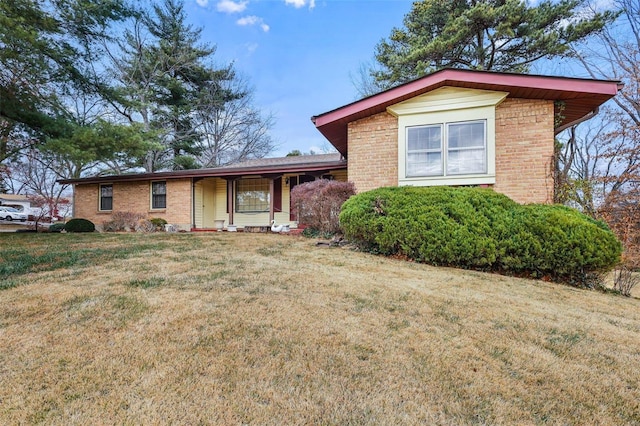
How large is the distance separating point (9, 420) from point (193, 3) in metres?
26.2

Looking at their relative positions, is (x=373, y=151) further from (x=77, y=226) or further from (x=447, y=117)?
(x=77, y=226)

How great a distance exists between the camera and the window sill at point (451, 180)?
8.02 meters

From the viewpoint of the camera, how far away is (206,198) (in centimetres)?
1495

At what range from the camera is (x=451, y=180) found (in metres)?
8.30

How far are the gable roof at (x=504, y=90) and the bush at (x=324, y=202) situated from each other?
196 cm

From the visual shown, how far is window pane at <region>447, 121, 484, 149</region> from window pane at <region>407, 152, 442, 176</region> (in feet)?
1.64

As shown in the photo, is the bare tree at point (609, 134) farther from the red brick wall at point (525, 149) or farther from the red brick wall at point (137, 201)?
the red brick wall at point (137, 201)

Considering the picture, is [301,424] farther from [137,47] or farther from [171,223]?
[137,47]

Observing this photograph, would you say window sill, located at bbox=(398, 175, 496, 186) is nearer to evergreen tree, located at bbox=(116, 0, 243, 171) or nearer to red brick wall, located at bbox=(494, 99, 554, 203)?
red brick wall, located at bbox=(494, 99, 554, 203)

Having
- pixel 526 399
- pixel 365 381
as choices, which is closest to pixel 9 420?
pixel 365 381

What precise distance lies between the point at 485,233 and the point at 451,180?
2.78m

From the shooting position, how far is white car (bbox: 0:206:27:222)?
982 inches

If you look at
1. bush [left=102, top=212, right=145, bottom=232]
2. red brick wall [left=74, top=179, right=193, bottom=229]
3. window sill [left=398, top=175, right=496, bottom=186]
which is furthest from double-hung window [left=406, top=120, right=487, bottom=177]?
bush [left=102, top=212, right=145, bottom=232]

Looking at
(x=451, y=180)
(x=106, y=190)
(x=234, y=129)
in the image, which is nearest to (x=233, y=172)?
(x=106, y=190)
